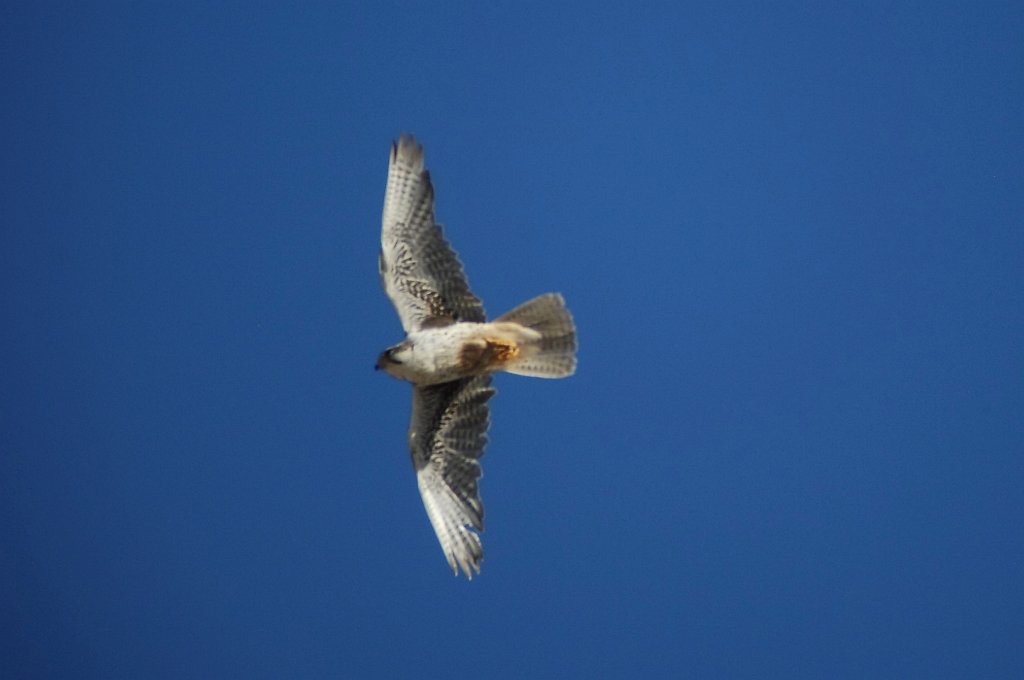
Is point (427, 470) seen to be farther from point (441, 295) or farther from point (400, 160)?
point (400, 160)

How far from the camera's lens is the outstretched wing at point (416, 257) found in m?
4.79

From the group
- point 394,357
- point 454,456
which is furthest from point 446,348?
point 454,456

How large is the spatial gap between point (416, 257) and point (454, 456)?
29.5 inches

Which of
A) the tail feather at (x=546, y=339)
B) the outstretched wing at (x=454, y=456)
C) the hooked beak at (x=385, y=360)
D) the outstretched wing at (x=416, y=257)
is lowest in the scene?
the outstretched wing at (x=454, y=456)

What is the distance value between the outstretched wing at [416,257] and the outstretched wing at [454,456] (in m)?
0.29

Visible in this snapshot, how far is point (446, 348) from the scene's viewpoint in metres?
4.58

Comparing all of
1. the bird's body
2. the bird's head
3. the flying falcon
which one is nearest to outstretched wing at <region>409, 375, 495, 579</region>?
the flying falcon

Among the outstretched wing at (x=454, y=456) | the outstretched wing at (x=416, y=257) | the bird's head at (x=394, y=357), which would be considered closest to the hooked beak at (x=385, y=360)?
the bird's head at (x=394, y=357)

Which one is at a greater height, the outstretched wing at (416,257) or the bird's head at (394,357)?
the outstretched wing at (416,257)

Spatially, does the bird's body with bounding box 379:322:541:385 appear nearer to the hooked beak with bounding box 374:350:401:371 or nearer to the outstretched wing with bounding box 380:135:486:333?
the hooked beak with bounding box 374:350:401:371

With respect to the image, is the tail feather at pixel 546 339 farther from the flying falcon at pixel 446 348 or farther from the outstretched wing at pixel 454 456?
the outstretched wing at pixel 454 456

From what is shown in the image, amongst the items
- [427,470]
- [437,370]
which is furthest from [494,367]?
[427,470]

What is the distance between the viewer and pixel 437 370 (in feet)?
15.1

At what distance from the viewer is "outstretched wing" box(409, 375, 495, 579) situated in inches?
193
